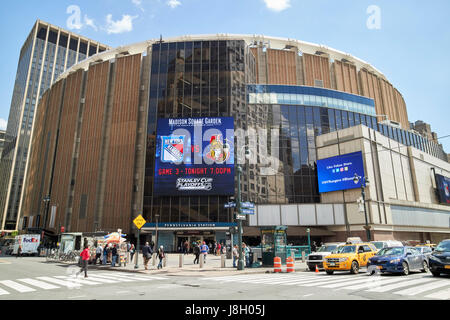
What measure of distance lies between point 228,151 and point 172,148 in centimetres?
915

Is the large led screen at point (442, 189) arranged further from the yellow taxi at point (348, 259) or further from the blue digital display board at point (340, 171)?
the yellow taxi at point (348, 259)

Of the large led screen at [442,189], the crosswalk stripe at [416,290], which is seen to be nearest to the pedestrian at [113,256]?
the crosswalk stripe at [416,290]

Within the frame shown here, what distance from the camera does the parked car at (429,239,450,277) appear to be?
41.3 ft

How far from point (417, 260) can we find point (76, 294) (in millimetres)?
15970

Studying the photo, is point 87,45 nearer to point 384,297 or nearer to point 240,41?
point 240,41

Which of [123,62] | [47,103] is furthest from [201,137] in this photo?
[47,103]

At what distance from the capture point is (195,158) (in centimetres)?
4694

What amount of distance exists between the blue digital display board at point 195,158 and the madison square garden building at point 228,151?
16cm

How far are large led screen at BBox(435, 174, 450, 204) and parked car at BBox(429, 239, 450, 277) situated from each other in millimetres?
54407

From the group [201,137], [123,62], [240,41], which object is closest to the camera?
[201,137]

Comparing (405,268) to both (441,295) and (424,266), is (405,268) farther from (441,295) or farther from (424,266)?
(441,295)

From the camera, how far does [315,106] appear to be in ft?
185

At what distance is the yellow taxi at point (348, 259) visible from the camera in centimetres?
1634

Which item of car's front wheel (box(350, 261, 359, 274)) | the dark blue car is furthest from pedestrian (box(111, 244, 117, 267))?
the dark blue car
